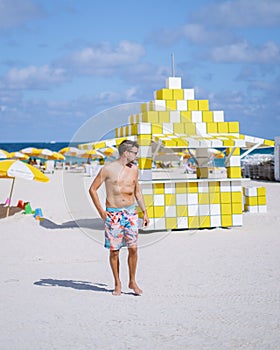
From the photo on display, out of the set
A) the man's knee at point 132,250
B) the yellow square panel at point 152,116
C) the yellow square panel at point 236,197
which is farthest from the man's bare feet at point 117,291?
the yellow square panel at point 236,197

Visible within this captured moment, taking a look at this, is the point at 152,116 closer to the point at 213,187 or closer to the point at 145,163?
the point at 145,163

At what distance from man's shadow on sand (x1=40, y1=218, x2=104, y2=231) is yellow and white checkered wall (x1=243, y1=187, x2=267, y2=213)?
360 centimetres

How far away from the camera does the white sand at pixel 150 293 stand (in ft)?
14.3

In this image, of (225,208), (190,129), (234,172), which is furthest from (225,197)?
(190,129)

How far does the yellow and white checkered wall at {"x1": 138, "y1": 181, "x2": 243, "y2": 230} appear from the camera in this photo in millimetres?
10188

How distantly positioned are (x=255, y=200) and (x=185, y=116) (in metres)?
3.90

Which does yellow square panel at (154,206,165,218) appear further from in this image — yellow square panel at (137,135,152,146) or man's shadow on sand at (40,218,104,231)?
man's shadow on sand at (40,218,104,231)

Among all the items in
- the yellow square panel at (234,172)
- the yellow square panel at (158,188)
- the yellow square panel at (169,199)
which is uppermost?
the yellow square panel at (234,172)

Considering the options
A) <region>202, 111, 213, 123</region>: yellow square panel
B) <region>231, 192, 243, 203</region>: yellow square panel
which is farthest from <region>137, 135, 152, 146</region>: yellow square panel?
<region>231, 192, 243, 203</region>: yellow square panel

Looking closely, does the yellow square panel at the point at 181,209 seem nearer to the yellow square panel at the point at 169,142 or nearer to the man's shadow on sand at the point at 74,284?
the yellow square panel at the point at 169,142

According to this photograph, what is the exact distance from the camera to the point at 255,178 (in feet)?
93.7

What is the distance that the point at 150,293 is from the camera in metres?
Result: 5.84

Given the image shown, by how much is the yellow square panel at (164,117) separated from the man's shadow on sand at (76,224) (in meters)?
2.56

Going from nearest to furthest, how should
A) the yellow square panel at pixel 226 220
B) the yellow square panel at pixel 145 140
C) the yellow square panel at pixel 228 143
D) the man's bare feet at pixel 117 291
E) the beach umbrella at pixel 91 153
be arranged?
the man's bare feet at pixel 117 291, the yellow square panel at pixel 228 143, the yellow square panel at pixel 145 140, the yellow square panel at pixel 226 220, the beach umbrella at pixel 91 153
